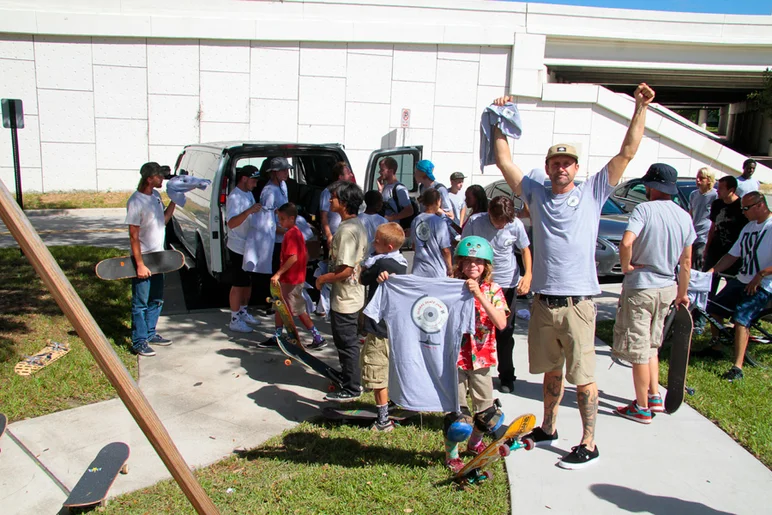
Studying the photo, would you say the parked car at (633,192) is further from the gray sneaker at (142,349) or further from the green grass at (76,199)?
the green grass at (76,199)

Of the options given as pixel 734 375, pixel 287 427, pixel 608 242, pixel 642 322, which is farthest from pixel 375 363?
pixel 608 242

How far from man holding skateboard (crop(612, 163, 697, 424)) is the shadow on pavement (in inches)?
45.4

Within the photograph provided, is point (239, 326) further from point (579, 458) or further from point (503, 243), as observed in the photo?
point (579, 458)

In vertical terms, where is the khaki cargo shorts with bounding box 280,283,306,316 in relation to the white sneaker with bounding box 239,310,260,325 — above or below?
above

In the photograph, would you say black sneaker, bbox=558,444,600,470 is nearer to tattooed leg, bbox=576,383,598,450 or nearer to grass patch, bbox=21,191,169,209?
tattooed leg, bbox=576,383,598,450

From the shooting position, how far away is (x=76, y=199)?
16484mm

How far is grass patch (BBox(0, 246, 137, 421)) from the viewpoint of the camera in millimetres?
5285

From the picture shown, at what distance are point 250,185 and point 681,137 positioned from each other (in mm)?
16962

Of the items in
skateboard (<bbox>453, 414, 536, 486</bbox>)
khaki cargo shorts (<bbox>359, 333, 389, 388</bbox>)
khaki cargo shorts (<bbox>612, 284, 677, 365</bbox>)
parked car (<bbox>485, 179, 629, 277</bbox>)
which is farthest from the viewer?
parked car (<bbox>485, 179, 629, 277</bbox>)

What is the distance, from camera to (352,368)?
5340 mm

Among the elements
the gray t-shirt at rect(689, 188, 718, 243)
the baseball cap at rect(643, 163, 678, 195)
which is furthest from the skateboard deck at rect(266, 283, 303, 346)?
the gray t-shirt at rect(689, 188, 718, 243)

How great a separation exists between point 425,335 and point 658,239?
2.11 metres

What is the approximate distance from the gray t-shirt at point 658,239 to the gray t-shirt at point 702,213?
3609mm

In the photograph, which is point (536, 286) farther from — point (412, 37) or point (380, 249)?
point (412, 37)
